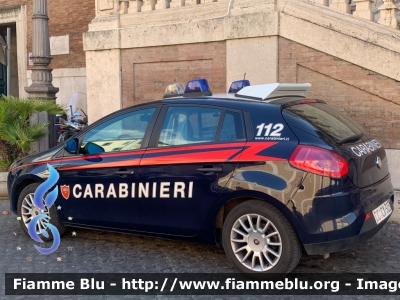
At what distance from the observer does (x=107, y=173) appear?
17.1ft

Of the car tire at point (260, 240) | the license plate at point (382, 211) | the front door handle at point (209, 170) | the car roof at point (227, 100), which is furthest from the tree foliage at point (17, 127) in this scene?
the license plate at point (382, 211)

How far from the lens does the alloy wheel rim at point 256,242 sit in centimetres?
440

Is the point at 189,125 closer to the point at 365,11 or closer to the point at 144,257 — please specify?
the point at 144,257

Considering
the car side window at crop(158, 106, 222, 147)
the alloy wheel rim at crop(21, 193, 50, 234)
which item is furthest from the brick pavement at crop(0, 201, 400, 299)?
the car side window at crop(158, 106, 222, 147)

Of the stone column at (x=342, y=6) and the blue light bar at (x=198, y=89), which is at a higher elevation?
the stone column at (x=342, y=6)

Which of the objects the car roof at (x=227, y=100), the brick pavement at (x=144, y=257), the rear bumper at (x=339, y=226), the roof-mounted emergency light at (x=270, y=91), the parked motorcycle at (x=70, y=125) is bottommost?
the brick pavement at (x=144, y=257)

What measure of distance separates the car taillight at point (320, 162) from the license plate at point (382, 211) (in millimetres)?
555

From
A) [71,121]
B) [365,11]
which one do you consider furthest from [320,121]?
[71,121]

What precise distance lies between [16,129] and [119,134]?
129 inches

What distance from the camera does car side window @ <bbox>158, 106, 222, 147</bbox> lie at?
4.82 metres

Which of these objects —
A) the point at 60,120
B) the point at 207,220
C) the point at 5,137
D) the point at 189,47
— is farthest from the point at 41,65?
the point at 207,220

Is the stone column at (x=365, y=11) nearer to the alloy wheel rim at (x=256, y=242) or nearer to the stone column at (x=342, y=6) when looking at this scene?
the stone column at (x=342, y=6)

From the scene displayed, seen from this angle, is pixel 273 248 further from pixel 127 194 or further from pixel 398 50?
pixel 398 50

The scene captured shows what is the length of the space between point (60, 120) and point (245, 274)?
9533 mm
